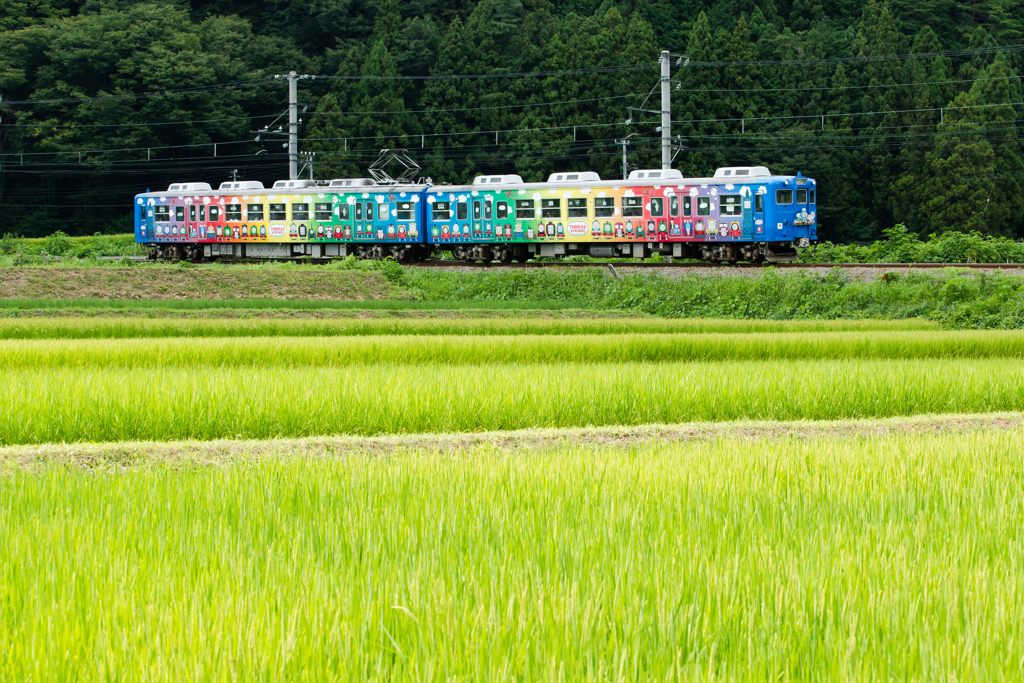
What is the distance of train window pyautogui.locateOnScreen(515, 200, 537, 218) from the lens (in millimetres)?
39062

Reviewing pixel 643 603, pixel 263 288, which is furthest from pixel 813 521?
pixel 263 288

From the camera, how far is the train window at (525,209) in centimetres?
3906

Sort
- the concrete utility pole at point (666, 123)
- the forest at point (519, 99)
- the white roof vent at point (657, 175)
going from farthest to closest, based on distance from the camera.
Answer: the forest at point (519, 99) → the concrete utility pole at point (666, 123) → the white roof vent at point (657, 175)

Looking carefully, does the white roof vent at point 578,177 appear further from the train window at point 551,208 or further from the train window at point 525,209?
the train window at point 525,209

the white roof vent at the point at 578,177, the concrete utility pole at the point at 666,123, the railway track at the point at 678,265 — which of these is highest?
the concrete utility pole at the point at 666,123

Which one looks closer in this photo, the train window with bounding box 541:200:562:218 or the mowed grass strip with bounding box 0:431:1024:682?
the mowed grass strip with bounding box 0:431:1024:682

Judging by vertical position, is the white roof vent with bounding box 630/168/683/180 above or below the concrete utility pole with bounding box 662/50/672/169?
below

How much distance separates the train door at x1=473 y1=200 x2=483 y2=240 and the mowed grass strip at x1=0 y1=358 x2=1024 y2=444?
2700cm

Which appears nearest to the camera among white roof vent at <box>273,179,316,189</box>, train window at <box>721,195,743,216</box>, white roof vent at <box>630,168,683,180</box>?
train window at <box>721,195,743,216</box>

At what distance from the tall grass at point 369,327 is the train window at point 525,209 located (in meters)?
15.0

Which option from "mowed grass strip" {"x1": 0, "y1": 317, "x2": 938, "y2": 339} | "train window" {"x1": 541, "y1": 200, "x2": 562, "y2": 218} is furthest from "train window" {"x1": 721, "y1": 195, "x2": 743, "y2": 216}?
"mowed grass strip" {"x1": 0, "y1": 317, "x2": 938, "y2": 339}

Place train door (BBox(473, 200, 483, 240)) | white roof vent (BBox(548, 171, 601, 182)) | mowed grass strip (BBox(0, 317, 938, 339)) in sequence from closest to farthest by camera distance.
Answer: mowed grass strip (BBox(0, 317, 938, 339)) → white roof vent (BBox(548, 171, 601, 182)) → train door (BBox(473, 200, 483, 240))

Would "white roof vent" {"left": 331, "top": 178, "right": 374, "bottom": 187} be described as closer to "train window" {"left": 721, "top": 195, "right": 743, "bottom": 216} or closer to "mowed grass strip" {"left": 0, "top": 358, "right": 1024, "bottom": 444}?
"train window" {"left": 721, "top": 195, "right": 743, "bottom": 216}

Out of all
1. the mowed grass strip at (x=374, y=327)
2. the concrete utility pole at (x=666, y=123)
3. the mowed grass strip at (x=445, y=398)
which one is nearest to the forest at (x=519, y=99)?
the concrete utility pole at (x=666, y=123)
